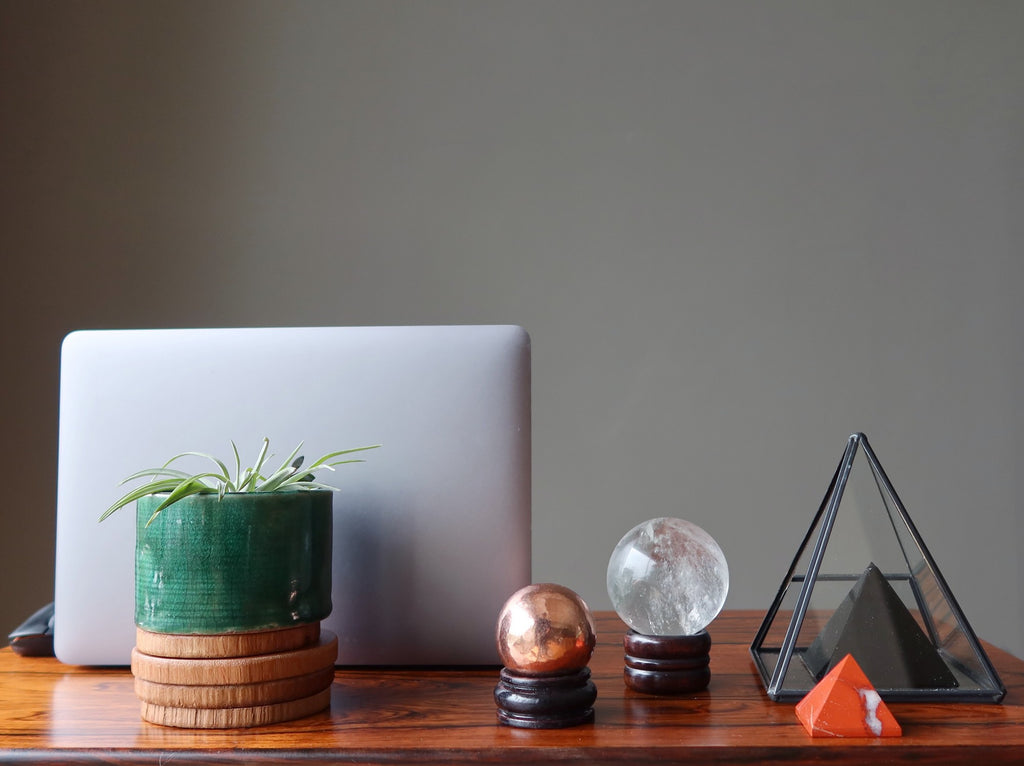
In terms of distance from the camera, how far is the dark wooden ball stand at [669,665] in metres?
0.78

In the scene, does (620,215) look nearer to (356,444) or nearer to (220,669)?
(356,444)

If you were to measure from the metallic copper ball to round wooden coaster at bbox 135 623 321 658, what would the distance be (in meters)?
0.18

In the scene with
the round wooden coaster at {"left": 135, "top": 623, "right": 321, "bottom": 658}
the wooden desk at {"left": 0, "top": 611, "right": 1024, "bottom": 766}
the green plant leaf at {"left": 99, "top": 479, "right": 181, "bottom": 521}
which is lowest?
the wooden desk at {"left": 0, "top": 611, "right": 1024, "bottom": 766}

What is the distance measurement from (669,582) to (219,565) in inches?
14.6

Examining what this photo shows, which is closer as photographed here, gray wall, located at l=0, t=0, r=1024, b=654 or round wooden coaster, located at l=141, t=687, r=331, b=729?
round wooden coaster, located at l=141, t=687, r=331, b=729

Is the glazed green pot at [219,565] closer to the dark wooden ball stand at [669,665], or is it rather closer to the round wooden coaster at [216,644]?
the round wooden coaster at [216,644]

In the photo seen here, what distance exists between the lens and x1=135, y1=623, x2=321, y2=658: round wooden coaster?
713 millimetres

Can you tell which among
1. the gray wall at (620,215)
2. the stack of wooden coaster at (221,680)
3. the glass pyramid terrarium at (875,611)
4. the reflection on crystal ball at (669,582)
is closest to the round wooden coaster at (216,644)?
the stack of wooden coaster at (221,680)

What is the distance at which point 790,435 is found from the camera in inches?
103

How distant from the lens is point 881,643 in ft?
2.52

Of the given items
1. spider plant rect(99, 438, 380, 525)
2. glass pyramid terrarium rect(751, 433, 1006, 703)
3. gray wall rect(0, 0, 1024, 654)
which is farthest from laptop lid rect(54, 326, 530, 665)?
gray wall rect(0, 0, 1024, 654)

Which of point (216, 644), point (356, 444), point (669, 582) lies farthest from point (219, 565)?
point (669, 582)

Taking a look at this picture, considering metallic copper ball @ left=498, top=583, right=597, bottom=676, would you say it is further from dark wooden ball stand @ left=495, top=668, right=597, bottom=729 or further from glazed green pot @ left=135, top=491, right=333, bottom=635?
glazed green pot @ left=135, top=491, right=333, bottom=635

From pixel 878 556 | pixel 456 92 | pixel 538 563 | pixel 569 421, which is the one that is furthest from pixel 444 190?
pixel 878 556
